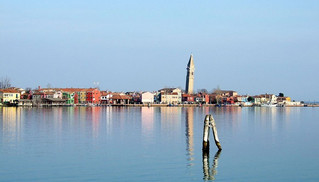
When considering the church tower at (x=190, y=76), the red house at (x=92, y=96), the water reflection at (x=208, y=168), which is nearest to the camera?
the water reflection at (x=208, y=168)

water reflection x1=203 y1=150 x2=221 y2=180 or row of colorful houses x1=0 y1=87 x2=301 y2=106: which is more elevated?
row of colorful houses x1=0 y1=87 x2=301 y2=106

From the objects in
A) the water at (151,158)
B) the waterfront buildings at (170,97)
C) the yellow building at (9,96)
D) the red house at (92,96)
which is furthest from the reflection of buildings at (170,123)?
the waterfront buildings at (170,97)

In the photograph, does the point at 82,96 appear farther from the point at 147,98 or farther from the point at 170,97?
the point at 170,97

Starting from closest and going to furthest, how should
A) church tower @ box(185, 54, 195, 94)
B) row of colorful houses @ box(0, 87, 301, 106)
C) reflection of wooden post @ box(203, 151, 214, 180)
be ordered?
reflection of wooden post @ box(203, 151, 214, 180)
row of colorful houses @ box(0, 87, 301, 106)
church tower @ box(185, 54, 195, 94)

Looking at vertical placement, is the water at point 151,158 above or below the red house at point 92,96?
below

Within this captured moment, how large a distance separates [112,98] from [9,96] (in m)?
27.6

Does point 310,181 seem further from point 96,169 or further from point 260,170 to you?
point 96,169

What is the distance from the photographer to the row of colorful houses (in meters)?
103

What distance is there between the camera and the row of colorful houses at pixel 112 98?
4063 inches

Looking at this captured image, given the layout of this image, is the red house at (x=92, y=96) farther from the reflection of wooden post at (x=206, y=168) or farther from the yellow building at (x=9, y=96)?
the reflection of wooden post at (x=206, y=168)

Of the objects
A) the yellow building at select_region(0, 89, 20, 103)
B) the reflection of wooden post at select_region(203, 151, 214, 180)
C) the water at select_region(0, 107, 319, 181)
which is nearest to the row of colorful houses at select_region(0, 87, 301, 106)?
the yellow building at select_region(0, 89, 20, 103)

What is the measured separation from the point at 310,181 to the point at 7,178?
9987 millimetres

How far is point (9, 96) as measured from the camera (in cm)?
10088

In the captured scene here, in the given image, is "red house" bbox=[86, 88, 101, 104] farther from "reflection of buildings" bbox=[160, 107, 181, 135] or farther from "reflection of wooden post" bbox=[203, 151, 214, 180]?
"reflection of wooden post" bbox=[203, 151, 214, 180]
